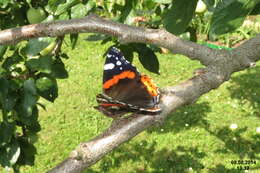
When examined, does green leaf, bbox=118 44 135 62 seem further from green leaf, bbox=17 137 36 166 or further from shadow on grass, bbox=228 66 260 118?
shadow on grass, bbox=228 66 260 118

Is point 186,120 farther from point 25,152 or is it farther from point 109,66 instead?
point 109,66

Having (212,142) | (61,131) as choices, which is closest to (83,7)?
(212,142)

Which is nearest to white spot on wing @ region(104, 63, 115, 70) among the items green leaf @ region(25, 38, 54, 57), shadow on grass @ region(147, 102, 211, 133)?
green leaf @ region(25, 38, 54, 57)

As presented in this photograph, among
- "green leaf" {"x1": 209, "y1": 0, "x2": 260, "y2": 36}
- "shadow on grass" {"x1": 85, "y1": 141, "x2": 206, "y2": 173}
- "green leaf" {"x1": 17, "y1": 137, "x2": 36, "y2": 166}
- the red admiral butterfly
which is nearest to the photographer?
"green leaf" {"x1": 209, "y1": 0, "x2": 260, "y2": 36}

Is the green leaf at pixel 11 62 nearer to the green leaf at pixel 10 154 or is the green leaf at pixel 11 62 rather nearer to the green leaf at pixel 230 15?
the green leaf at pixel 10 154

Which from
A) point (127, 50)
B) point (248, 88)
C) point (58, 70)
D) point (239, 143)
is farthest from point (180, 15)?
point (248, 88)

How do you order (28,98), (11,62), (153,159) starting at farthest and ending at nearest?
(153,159) → (11,62) → (28,98)
